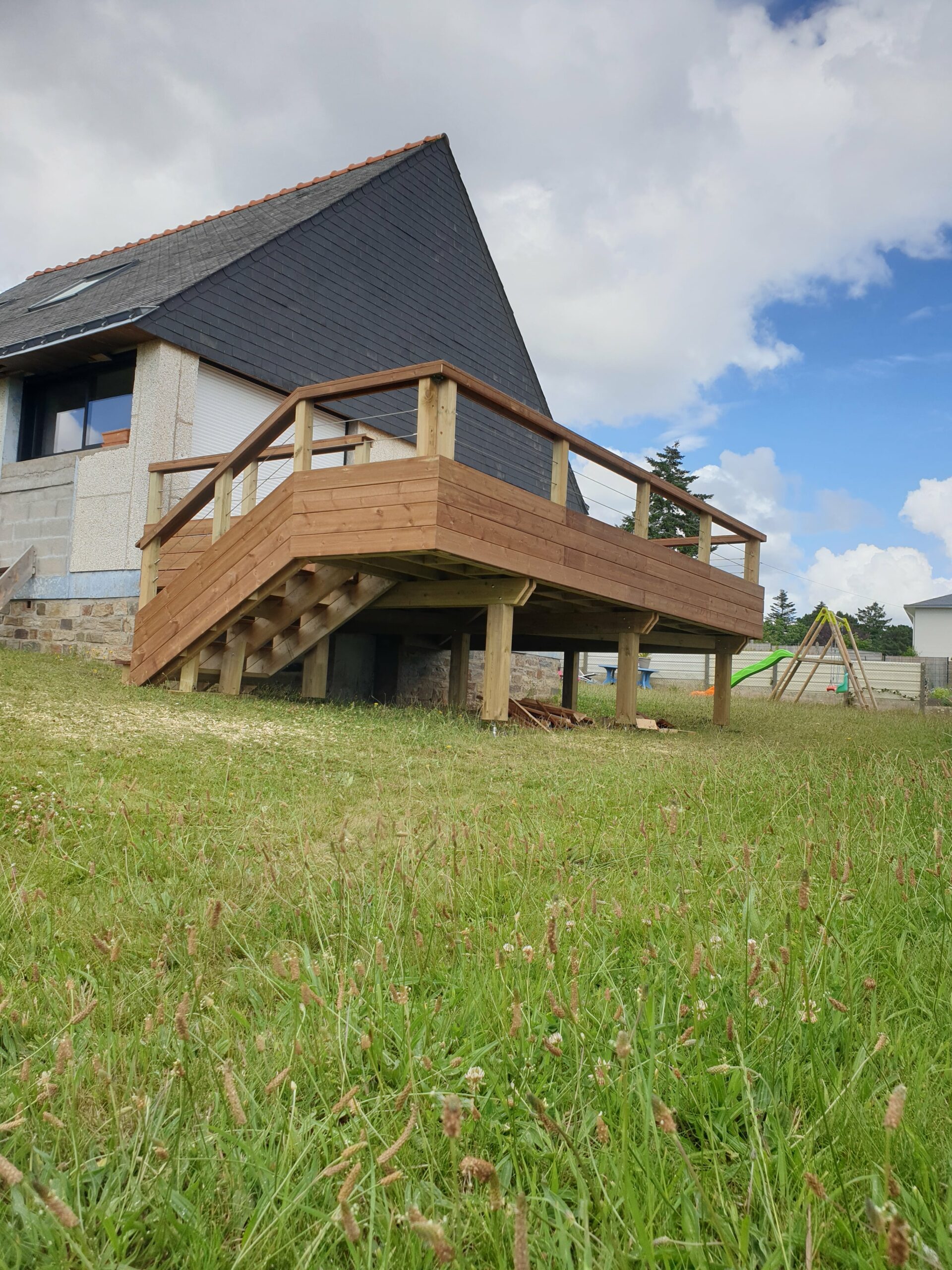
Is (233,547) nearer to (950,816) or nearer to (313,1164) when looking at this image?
(950,816)

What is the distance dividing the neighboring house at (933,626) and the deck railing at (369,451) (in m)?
47.0

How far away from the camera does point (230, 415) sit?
Result: 12.2 metres

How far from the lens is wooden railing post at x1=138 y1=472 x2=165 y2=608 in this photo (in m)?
9.66

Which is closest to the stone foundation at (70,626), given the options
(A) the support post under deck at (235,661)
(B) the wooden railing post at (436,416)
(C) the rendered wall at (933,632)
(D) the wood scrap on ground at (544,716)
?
(A) the support post under deck at (235,661)

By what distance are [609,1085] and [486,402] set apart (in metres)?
6.84

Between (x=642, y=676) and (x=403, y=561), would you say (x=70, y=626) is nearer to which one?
(x=403, y=561)

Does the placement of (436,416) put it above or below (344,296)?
below

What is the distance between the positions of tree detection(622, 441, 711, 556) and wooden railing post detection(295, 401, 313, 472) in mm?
28787

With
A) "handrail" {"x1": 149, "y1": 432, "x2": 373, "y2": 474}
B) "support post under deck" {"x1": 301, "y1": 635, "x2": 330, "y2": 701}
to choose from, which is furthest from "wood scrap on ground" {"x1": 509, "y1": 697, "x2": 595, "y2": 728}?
"handrail" {"x1": 149, "y1": 432, "x2": 373, "y2": 474}

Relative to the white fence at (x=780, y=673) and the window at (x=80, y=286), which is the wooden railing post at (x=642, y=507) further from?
the white fence at (x=780, y=673)

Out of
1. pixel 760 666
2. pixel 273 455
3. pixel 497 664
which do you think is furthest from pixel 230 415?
pixel 760 666

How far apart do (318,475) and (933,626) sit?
176ft

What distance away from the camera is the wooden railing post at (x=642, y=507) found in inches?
383

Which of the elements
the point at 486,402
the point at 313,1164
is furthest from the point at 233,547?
the point at 313,1164
